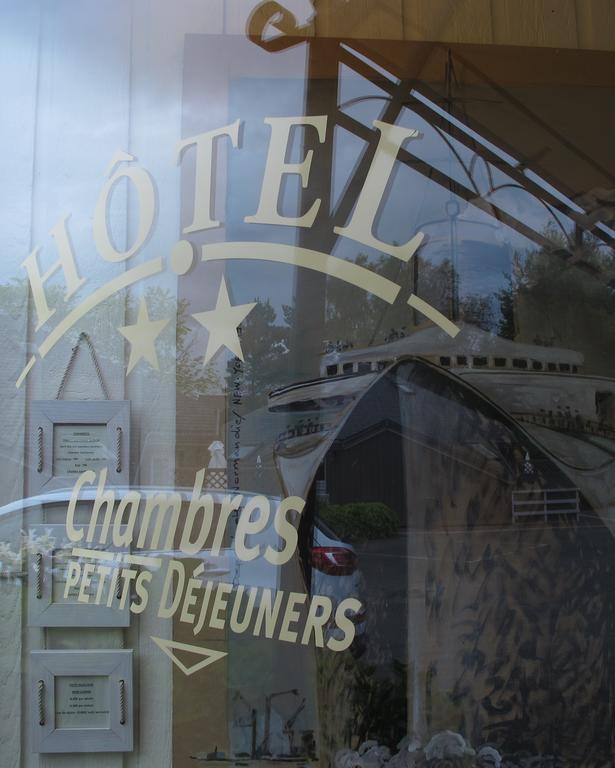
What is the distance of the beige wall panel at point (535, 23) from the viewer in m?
2.54

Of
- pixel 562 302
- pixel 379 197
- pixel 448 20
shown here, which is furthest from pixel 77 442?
pixel 448 20

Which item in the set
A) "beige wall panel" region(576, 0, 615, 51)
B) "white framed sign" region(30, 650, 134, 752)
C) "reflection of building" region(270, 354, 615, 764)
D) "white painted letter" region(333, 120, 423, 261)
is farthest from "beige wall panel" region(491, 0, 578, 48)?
"white framed sign" region(30, 650, 134, 752)

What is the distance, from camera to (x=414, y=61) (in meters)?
2.46

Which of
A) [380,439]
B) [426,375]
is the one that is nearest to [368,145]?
[426,375]

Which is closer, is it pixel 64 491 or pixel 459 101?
pixel 64 491

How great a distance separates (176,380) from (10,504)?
655 millimetres

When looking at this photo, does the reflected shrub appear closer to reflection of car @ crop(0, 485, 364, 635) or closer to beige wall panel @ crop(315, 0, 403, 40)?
reflection of car @ crop(0, 485, 364, 635)

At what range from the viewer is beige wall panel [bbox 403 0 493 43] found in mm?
2490

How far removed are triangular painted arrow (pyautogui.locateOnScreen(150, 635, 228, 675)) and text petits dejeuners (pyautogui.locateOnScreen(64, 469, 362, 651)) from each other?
7cm

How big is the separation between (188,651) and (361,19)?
2.18 metres

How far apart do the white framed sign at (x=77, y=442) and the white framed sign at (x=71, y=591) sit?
0.21m

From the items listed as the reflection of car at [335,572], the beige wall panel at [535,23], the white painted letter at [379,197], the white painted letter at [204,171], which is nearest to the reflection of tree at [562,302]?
the white painted letter at [379,197]

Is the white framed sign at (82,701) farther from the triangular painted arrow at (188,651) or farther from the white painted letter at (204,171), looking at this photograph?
the white painted letter at (204,171)

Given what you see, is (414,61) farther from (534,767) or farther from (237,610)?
(534,767)
